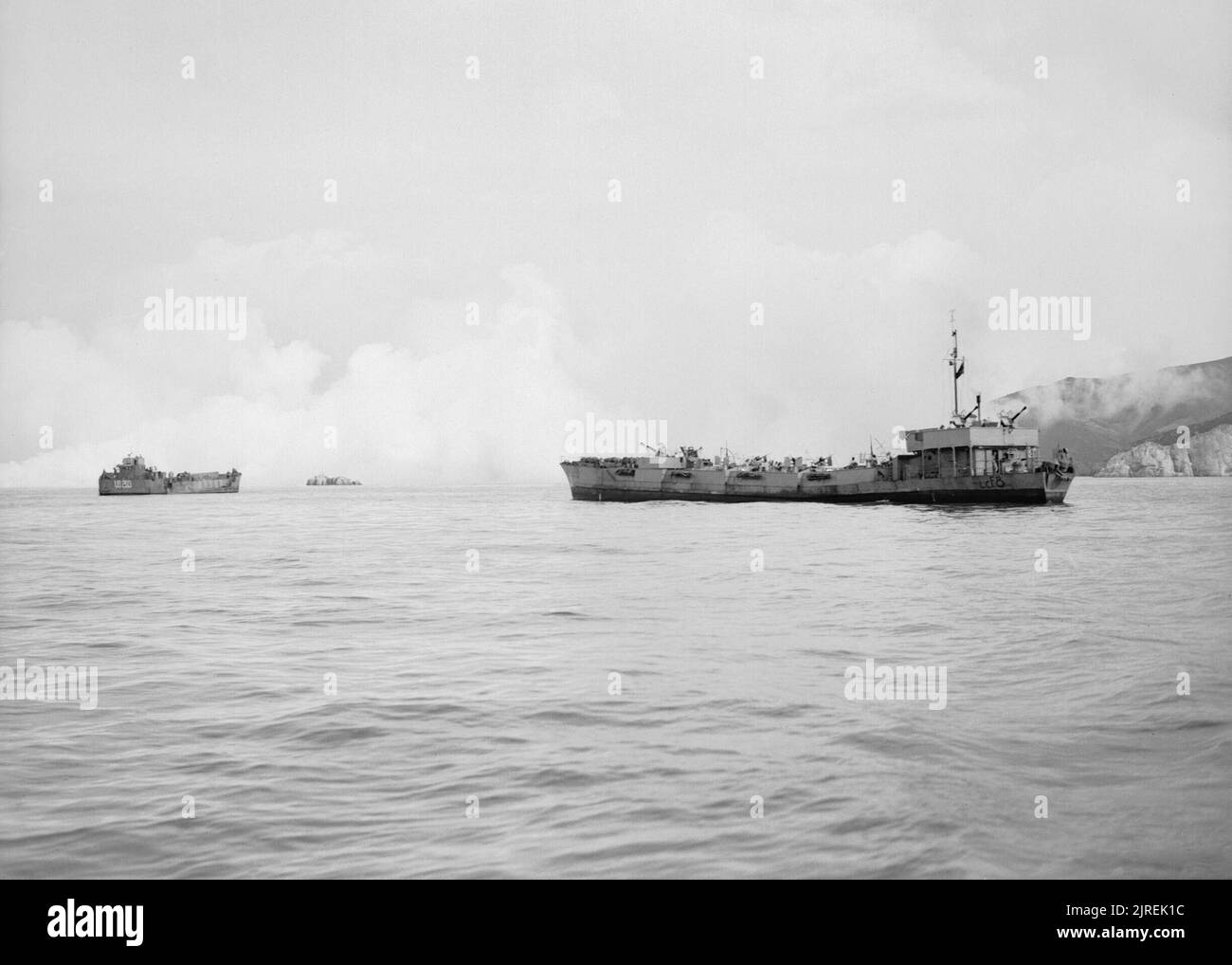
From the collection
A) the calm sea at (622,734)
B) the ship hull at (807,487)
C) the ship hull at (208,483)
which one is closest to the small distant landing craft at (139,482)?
the ship hull at (208,483)

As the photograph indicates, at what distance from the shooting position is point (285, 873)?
7.26 meters

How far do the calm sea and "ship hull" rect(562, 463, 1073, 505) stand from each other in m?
49.6

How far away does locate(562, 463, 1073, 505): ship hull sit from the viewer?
75750mm

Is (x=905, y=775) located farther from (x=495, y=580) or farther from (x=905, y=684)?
(x=495, y=580)

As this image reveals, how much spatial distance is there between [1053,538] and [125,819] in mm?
45962

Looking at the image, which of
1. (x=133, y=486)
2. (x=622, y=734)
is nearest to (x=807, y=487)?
(x=622, y=734)

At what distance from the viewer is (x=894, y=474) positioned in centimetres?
8250

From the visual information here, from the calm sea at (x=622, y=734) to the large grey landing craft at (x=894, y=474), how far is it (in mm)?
50497

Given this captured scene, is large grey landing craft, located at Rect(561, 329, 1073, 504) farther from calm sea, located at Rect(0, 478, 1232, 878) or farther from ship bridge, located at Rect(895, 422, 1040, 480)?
calm sea, located at Rect(0, 478, 1232, 878)

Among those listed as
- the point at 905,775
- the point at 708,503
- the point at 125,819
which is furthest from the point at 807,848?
the point at 708,503

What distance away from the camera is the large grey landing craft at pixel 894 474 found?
252ft

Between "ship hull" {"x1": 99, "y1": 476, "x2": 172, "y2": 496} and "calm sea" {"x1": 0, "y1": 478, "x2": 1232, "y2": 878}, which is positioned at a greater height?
"ship hull" {"x1": 99, "y1": 476, "x2": 172, "y2": 496}

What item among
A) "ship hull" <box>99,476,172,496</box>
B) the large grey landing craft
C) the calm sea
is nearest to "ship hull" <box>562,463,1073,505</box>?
the large grey landing craft
